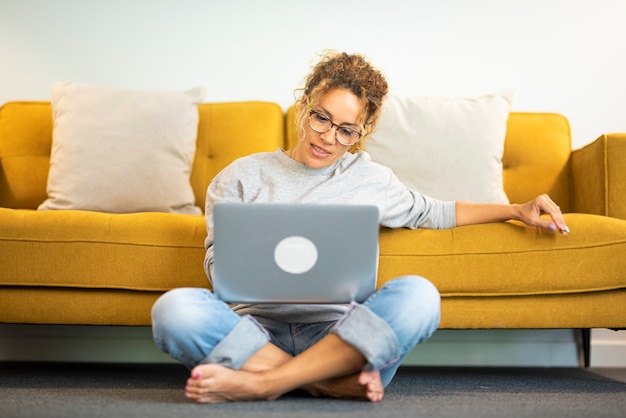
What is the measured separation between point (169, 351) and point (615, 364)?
5.81ft

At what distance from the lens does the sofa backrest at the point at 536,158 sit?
105 inches

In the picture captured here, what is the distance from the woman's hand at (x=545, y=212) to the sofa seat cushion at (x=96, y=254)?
84cm

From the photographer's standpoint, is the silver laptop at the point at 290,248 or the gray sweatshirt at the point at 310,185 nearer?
the silver laptop at the point at 290,248

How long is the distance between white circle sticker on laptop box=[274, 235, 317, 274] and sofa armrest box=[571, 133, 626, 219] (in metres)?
1.15

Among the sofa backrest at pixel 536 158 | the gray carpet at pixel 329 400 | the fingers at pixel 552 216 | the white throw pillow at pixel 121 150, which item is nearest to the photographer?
the gray carpet at pixel 329 400

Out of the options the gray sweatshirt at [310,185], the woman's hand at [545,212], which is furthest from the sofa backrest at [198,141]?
the woman's hand at [545,212]

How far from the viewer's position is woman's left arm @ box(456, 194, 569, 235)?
194cm

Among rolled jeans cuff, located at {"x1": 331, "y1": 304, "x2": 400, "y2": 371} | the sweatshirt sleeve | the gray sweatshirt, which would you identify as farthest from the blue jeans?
the sweatshirt sleeve

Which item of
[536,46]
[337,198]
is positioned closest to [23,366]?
[337,198]

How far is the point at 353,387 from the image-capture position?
163 cm

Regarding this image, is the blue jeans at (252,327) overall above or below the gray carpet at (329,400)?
above

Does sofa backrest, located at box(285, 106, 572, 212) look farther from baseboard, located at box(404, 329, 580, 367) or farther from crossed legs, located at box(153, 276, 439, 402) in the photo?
crossed legs, located at box(153, 276, 439, 402)

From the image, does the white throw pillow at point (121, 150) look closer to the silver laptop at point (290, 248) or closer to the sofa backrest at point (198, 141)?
the sofa backrest at point (198, 141)

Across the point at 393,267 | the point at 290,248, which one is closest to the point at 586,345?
the point at 393,267
